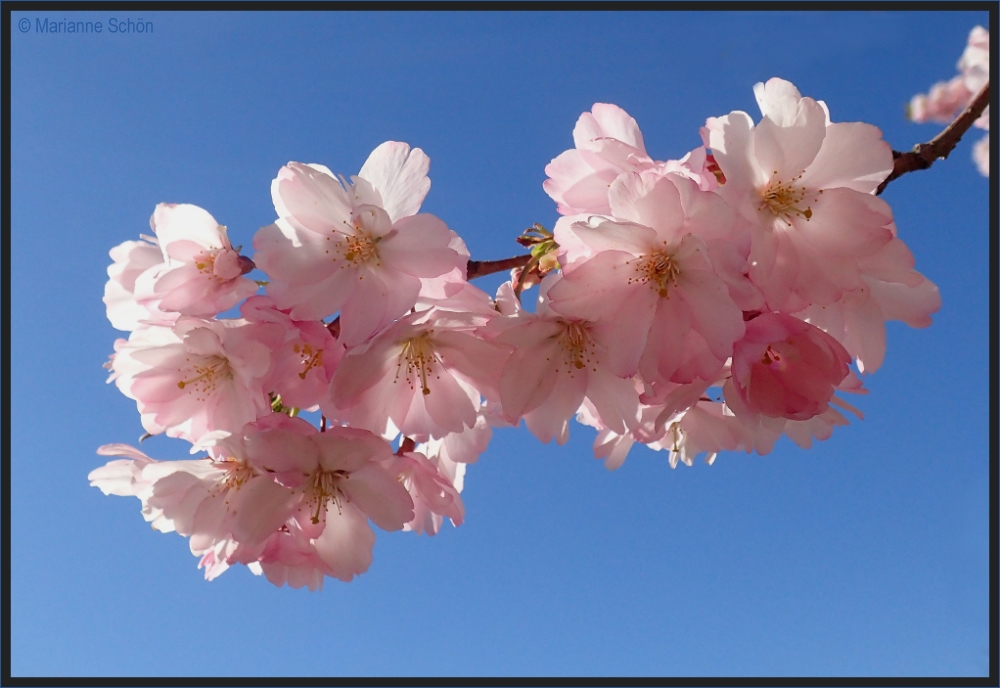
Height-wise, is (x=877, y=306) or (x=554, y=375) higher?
(x=877, y=306)

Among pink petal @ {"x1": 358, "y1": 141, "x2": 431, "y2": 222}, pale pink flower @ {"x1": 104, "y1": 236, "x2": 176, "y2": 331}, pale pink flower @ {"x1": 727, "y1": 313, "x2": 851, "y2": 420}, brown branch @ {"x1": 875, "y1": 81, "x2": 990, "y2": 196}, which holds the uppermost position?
brown branch @ {"x1": 875, "y1": 81, "x2": 990, "y2": 196}

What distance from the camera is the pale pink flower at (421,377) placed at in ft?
4.93

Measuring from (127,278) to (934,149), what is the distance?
6.86 ft

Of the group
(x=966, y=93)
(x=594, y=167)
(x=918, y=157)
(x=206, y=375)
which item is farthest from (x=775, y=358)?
(x=966, y=93)

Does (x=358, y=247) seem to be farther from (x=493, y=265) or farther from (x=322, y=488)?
(x=322, y=488)

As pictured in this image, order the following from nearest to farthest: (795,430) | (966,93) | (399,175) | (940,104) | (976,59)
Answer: (399,175) → (795,430) → (976,59) → (966,93) → (940,104)

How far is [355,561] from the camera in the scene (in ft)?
6.08

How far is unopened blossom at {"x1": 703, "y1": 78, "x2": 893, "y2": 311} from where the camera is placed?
143 centimetres

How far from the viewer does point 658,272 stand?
4.78ft

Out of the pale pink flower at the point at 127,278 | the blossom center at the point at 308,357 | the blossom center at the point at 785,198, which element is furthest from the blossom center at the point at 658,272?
the pale pink flower at the point at 127,278

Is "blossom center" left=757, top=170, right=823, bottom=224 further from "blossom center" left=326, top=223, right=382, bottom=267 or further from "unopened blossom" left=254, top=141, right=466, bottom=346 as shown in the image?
"blossom center" left=326, top=223, right=382, bottom=267

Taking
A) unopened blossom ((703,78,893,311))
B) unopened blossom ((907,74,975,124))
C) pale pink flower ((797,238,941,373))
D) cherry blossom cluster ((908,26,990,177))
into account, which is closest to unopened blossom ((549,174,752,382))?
unopened blossom ((703,78,893,311))

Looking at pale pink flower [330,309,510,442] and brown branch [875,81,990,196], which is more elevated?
brown branch [875,81,990,196]

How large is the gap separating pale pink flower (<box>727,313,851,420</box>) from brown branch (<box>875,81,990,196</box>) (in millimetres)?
496
